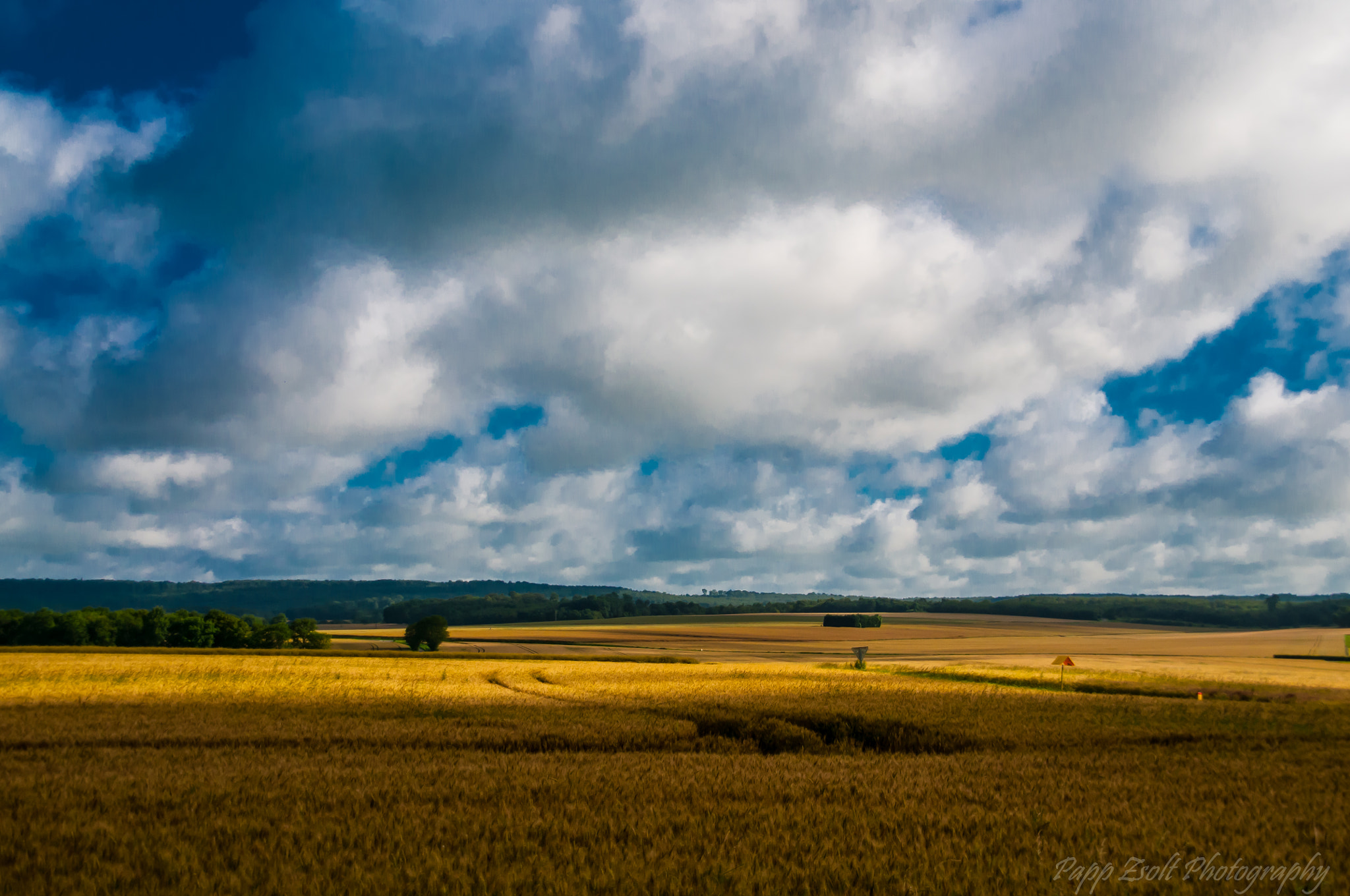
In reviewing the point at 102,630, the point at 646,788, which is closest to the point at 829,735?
the point at 646,788

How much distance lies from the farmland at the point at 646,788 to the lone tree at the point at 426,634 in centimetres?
7070

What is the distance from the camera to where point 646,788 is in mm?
13094

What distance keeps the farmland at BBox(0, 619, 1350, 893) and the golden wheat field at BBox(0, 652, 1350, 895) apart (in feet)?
0.21

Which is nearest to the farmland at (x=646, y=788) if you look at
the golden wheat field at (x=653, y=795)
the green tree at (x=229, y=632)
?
the golden wheat field at (x=653, y=795)

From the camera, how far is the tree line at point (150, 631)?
98875mm

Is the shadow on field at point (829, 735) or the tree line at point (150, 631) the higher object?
the shadow on field at point (829, 735)

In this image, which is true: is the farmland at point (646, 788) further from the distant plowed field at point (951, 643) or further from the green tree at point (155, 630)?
the green tree at point (155, 630)

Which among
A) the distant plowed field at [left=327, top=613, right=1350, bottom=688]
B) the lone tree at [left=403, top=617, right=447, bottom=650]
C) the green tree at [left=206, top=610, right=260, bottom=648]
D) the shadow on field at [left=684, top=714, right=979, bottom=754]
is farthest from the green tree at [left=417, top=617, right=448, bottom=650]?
the shadow on field at [left=684, top=714, right=979, bottom=754]

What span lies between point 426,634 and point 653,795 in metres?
99.0

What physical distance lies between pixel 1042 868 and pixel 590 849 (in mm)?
5190

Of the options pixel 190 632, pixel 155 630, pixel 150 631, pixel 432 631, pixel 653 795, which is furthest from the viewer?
pixel 432 631

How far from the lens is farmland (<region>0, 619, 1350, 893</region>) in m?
8.80

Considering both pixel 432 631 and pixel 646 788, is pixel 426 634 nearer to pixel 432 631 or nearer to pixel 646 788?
pixel 432 631

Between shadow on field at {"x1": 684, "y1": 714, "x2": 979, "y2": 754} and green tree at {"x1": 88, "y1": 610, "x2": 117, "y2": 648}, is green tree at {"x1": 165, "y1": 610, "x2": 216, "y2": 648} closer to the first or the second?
green tree at {"x1": 88, "y1": 610, "x2": 117, "y2": 648}
